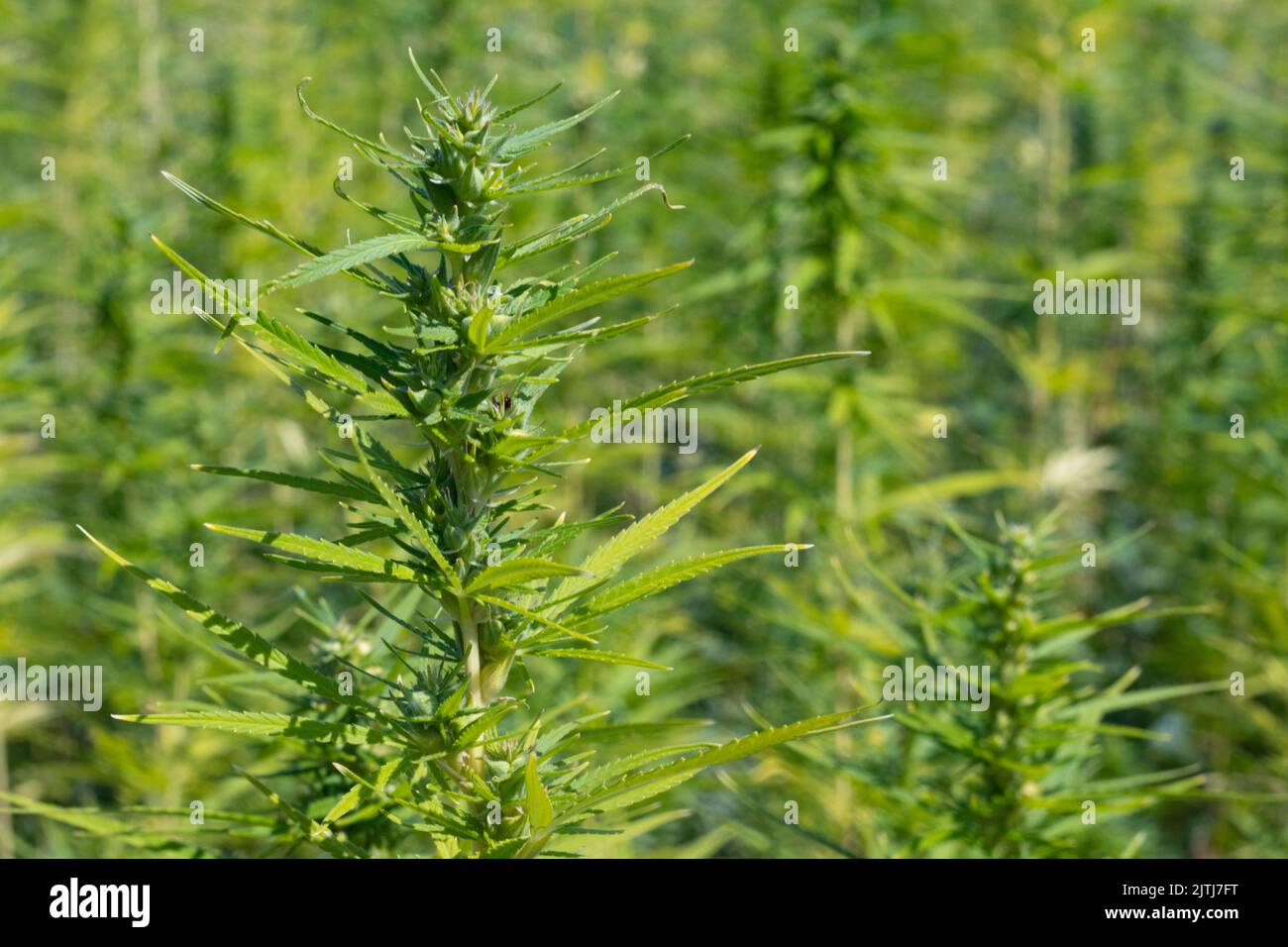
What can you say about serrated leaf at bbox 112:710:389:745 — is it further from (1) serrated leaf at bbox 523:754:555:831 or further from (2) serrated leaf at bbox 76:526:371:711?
(1) serrated leaf at bbox 523:754:555:831

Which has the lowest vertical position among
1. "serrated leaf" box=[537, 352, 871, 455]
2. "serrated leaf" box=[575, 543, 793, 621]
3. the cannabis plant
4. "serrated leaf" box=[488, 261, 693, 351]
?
the cannabis plant

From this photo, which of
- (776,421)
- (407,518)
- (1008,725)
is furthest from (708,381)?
(776,421)

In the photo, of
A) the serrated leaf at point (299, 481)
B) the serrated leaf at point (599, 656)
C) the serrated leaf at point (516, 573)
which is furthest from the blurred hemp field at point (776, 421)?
the serrated leaf at point (299, 481)

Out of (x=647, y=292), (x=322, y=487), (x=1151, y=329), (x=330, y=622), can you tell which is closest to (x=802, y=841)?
(x=330, y=622)

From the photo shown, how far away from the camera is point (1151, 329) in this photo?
590 cm

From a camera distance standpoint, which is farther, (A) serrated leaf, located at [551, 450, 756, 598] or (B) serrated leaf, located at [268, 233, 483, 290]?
(A) serrated leaf, located at [551, 450, 756, 598]

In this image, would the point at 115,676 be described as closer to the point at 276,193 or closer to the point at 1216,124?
the point at 276,193

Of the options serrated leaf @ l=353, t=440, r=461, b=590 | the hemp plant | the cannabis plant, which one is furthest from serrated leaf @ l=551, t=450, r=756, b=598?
the cannabis plant

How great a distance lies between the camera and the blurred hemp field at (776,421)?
201 cm

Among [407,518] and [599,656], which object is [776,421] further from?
[407,518]

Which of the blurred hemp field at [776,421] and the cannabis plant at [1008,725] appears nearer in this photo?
the cannabis plant at [1008,725]

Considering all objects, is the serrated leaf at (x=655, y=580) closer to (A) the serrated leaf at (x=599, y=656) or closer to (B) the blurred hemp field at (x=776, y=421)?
(A) the serrated leaf at (x=599, y=656)

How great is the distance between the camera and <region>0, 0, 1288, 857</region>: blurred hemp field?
2008mm

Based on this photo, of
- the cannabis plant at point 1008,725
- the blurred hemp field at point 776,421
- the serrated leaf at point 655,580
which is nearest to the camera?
the serrated leaf at point 655,580
